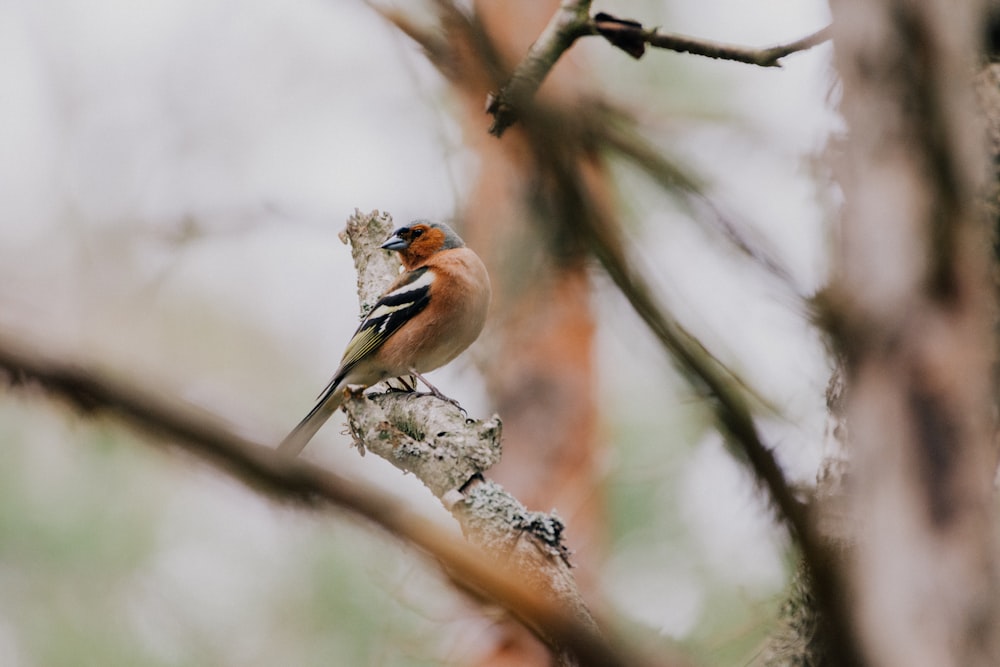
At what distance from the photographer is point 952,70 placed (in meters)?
2.04

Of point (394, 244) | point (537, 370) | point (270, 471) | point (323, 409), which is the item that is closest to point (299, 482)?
point (270, 471)

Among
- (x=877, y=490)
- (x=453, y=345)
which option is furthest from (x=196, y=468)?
(x=453, y=345)

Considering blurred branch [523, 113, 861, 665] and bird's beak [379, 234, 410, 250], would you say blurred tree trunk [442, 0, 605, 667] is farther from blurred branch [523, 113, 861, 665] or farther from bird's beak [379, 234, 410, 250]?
blurred branch [523, 113, 861, 665]

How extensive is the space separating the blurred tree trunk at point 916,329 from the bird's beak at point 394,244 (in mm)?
2999

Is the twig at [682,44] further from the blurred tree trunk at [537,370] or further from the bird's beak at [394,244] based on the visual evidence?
the blurred tree trunk at [537,370]

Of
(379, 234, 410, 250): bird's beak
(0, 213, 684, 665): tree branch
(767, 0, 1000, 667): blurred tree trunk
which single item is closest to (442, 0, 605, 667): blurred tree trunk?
(379, 234, 410, 250): bird's beak

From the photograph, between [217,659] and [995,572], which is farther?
[217,659]

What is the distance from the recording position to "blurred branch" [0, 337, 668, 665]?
3.81 ft

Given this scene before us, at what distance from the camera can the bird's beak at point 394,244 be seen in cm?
482

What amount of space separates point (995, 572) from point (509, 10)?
617cm

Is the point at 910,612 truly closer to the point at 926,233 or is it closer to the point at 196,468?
the point at 926,233

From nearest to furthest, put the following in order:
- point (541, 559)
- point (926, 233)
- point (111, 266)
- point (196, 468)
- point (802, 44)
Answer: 1. point (196, 468)
2. point (926, 233)
3. point (802, 44)
4. point (541, 559)
5. point (111, 266)

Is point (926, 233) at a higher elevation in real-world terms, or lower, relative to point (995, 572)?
higher

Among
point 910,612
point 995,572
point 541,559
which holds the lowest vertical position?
point 541,559
